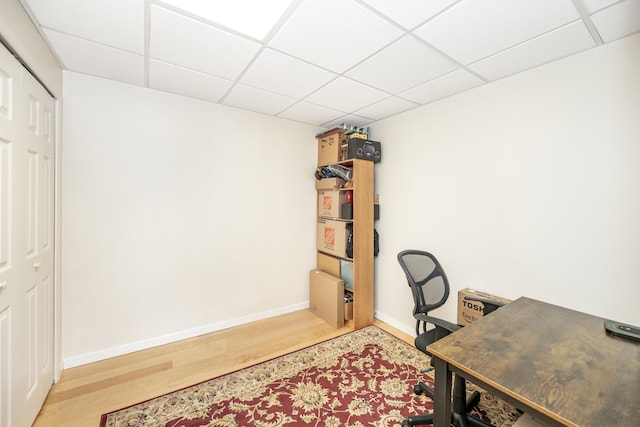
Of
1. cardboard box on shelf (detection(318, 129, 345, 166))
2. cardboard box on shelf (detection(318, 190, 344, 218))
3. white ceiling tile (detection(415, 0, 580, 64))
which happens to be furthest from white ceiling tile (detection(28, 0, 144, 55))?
cardboard box on shelf (detection(318, 190, 344, 218))

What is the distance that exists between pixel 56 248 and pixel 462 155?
3.67 m

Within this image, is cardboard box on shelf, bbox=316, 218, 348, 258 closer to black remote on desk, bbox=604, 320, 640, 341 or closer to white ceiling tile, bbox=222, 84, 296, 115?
white ceiling tile, bbox=222, 84, 296, 115

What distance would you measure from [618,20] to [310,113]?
2.47 meters

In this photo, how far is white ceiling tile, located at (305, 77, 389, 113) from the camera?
2.37 meters

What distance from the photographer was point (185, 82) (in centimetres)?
238

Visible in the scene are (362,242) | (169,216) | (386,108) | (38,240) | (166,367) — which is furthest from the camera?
(362,242)

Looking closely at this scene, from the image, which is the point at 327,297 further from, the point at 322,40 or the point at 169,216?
the point at 322,40

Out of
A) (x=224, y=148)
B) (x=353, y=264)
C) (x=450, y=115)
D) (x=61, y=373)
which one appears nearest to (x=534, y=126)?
(x=450, y=115)

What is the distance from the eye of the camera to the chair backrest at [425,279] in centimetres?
207

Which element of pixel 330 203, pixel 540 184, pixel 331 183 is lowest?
pixel 330 203

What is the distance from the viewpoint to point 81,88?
88.7 inches

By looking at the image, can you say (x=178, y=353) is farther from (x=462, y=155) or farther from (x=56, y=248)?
(x=462, y=155)

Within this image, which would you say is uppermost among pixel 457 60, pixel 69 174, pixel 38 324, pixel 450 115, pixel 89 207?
pixel 457 60

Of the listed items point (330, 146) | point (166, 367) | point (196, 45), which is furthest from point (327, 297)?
point (196, 45)
